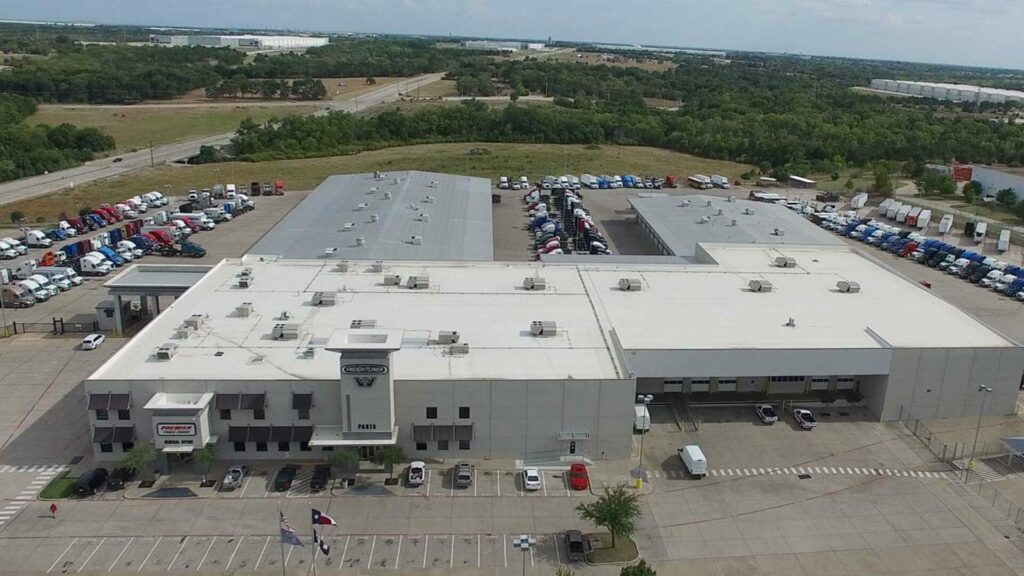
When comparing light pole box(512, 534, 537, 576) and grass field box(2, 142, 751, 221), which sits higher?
grass field box(2, 142, 751, 221)

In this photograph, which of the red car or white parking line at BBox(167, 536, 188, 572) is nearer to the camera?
white parking line at BBox(167, 536, 188, 572)

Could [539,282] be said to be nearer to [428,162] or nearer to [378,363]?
[378,363]

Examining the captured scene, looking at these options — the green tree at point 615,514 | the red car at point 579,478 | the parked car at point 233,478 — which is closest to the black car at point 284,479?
the parked car at point 233,478

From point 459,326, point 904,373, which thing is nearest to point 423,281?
point 459,326

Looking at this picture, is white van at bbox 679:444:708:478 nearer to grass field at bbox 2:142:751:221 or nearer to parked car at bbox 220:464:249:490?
parked car at bbox 220:464:249:490

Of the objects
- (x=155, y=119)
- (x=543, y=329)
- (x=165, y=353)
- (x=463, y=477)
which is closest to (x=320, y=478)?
(x=463, y=477)

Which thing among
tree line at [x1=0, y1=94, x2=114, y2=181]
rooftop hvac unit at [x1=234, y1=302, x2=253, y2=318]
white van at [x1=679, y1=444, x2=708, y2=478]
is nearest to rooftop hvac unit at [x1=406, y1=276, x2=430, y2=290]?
rooftop hvac unit at [x1=234, y1=302, x2=253, y2=318]
